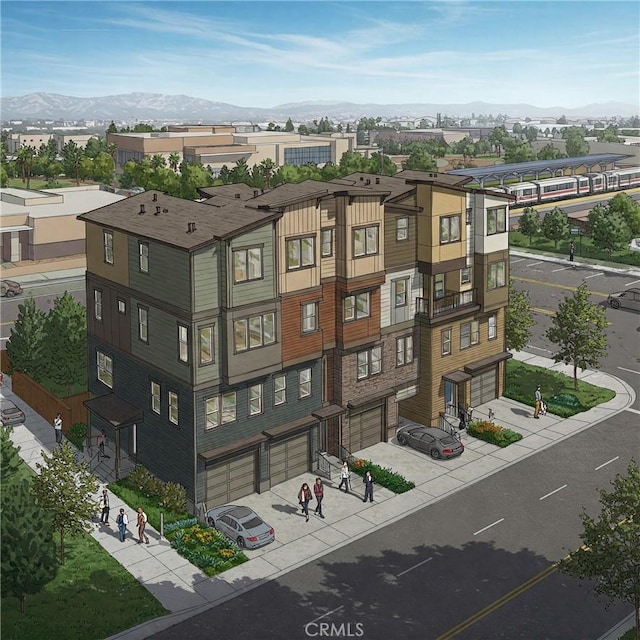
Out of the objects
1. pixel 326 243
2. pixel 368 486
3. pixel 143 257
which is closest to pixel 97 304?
pixel 143 257

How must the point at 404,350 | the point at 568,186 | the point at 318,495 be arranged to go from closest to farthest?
the point at 318,495
the point at 404,350
the point at 568,186

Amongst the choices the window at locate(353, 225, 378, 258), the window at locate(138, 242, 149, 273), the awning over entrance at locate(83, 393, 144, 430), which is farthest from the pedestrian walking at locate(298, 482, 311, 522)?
the window at locate(138, 242, 149, 273)

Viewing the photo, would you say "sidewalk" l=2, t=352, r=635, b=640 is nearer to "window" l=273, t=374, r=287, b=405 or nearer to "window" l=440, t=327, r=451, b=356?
"window" l=273, t=374, r=287, b=405

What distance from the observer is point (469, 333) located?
4822 centimetres

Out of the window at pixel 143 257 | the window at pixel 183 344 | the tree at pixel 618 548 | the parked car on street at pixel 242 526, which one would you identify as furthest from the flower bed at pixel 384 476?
the window at pixel 143 257

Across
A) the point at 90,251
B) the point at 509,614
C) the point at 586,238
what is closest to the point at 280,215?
the point at 90,251

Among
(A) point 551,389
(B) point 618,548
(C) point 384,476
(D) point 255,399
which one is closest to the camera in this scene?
(B) point 618,548

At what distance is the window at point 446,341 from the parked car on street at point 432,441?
479 cm

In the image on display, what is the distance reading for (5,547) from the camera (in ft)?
91.8

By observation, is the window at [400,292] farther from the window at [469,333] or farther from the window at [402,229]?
the window at [469,333]

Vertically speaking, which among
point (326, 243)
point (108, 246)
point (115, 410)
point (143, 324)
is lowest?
point (115, 410)

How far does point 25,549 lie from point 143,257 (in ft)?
50.7

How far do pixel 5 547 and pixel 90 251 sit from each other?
19.4 meters

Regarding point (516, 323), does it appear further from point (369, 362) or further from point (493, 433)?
point (369, 362)
